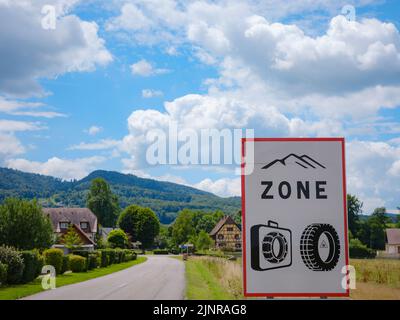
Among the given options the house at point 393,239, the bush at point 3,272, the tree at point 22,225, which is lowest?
the house at point 393,239

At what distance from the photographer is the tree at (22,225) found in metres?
30.3

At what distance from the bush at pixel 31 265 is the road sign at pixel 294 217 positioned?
60.2 ft

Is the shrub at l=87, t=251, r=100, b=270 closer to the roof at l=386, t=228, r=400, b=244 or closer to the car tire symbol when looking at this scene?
the car tire symbol

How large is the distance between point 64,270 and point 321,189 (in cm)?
2562

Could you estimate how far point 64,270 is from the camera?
28.6 metres

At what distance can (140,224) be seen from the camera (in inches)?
3393

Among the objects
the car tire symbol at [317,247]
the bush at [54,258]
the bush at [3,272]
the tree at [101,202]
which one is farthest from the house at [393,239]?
the car tire symbol at [317,247]

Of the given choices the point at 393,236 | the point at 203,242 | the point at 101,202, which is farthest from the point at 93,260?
the point at 101,202

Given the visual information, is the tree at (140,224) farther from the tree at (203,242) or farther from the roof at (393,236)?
Result: the roof at (393,236)

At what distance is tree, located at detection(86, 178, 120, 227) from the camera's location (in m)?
91.8

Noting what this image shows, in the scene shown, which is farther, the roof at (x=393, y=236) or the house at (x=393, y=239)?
the roof at (x=393, y=236)

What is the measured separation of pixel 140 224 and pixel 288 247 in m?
81.8

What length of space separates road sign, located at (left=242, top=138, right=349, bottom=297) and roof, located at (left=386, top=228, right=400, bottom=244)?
73.5 metres
